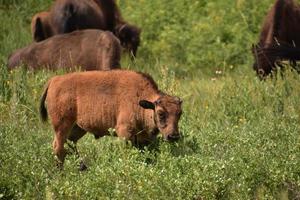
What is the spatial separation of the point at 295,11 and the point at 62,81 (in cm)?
609

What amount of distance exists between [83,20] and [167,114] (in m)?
7.33

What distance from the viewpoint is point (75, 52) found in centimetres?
1499

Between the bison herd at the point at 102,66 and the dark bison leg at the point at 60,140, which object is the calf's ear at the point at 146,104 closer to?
the bison herd at the point at 102,66

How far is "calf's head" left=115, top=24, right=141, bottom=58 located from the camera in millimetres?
17375

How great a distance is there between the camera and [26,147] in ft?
31.1

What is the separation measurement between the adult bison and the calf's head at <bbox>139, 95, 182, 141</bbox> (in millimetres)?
7034

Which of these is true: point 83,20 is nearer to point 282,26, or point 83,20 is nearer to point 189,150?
point 282,26

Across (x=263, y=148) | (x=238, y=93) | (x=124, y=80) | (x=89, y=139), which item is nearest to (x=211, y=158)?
(x=263, y=148)

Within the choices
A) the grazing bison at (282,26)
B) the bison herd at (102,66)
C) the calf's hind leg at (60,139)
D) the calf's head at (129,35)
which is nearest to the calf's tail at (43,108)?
the bison herd at (102,66)

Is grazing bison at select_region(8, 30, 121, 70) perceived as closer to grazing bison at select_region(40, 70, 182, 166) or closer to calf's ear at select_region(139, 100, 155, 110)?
grazing bison at select_region(40, 70, 182, 166)

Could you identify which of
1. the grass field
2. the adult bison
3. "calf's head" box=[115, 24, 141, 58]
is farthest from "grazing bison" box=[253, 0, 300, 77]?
"calf's head" box=[115, 24, 141, 58]

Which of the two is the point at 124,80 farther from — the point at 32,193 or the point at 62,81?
the point at 32,193

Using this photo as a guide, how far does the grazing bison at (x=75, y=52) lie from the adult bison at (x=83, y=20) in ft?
2.59

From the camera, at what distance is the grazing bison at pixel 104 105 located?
9.80 metres
